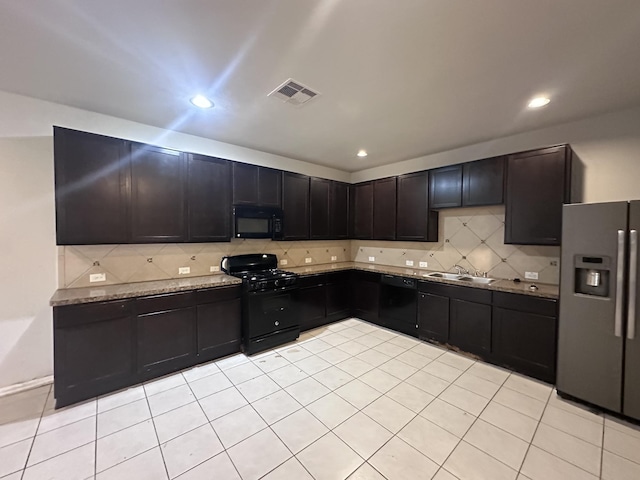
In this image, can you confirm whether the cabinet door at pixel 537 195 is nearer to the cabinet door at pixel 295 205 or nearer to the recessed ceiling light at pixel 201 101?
the cabinet door at pixel 295 205

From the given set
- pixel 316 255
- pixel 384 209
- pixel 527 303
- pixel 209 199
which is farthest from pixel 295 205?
pixel 527 303

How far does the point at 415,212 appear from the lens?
4.08 m

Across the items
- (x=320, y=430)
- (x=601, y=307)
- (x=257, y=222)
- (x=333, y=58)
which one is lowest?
(x=320, y=430)

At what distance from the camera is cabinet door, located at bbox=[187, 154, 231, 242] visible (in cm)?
321

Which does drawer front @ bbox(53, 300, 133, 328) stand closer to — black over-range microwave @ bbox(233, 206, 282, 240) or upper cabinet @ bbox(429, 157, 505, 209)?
black over-range microwave @ bbox(233, 206, 282, 240)

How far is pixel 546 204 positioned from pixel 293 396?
325 cm

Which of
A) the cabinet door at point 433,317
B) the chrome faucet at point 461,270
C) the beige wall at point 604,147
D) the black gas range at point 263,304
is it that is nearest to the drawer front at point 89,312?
the black gas range at point 263,304

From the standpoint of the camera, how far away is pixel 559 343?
2.42 metres

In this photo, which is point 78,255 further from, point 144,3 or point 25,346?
point 144,3

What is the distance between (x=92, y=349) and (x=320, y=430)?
2.10 meters

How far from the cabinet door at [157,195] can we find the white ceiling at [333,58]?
0.41 m

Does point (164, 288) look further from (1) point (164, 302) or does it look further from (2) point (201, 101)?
(2) point (201, 101)

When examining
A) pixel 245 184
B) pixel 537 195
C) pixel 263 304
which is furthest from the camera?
pixel 245 184

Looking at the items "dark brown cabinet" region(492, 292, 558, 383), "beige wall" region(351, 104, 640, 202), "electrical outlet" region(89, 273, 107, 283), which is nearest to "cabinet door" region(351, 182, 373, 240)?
"beige wall" region(351, 104, 640, 202)
